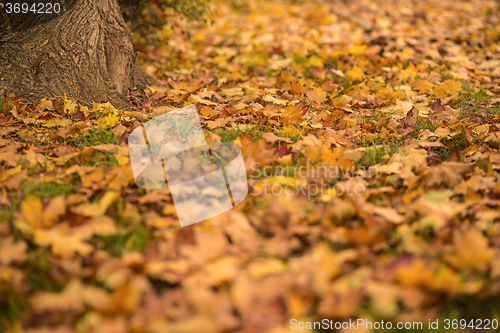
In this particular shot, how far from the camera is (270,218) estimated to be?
157 cm

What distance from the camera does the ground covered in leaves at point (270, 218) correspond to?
1.24 meters

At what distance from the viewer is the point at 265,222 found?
61.8 inches

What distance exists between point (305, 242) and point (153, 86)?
2.21 m

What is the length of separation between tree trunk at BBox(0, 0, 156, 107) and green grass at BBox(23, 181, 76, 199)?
43.8 inches

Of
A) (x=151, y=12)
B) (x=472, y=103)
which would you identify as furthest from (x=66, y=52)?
(x=472, y=103)

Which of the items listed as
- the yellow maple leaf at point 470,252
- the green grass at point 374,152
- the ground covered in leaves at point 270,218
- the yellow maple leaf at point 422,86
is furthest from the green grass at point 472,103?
the yellow maple leaf at point 470,252

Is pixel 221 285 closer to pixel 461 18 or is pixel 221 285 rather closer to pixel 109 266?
pixel 109 266

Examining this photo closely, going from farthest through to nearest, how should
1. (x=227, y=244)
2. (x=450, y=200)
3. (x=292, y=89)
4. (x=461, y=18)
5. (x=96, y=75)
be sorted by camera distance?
1. (x=461, y=18)
2. (x=292, y=89)
3. (x=96, y=75)
4. (x=450, y=200)
5. (x=227, y=244)

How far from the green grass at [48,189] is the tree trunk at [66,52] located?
1113 mm

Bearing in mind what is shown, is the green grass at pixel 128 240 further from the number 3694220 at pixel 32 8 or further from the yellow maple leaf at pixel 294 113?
the number 3694220 at pixel 32 8

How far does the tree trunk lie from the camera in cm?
265

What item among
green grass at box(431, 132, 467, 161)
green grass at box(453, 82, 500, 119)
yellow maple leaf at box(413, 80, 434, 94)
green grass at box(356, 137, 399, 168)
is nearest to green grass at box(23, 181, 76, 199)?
green grass at box(356, 137, 399, 168)

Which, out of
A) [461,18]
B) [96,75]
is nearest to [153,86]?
[96,75]

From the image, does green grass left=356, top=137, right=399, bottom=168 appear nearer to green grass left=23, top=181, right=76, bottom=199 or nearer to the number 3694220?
green grass left=23, top=181, right=76, bottom=199
